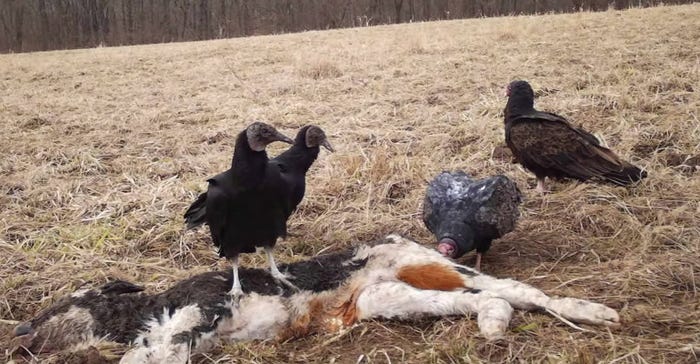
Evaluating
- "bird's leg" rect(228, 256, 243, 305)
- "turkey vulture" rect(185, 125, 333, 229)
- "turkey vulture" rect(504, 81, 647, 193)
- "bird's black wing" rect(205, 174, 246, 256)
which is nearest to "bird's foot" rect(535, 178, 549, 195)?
"turkey vulture" rect(504, 81, 647, 193)

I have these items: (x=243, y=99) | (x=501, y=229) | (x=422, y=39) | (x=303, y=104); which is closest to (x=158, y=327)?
(x=501, y=229)

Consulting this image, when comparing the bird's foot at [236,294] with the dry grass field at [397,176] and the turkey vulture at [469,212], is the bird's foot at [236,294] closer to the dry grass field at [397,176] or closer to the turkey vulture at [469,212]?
the dry grass field at [397,176]

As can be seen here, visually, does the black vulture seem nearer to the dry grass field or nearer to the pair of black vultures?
the pair of black vultures

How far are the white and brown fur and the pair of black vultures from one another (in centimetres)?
13

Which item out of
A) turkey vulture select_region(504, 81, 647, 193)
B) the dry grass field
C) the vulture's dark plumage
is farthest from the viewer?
turkey vulture select_region(504, 81, 647, 193)

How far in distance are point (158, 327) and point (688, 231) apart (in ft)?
9.51

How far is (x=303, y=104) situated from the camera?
7914mm

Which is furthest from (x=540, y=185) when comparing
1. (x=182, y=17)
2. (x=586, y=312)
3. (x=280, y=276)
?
(x=182, y=17)

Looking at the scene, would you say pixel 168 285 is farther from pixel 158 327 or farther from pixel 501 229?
pixel 501 229

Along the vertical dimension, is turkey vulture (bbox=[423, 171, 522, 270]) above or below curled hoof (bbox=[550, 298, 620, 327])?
above

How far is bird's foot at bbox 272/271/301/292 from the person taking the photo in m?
3.21

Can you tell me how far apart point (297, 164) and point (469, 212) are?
1346 mm

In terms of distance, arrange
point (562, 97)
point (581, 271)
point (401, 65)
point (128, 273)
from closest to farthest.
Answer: point (581, 271)
point (128, 273)
point (562, 97)
point (401, 65)

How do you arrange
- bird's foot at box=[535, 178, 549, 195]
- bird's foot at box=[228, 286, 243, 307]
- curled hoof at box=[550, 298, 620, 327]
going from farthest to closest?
bird's foot at box=[535, 178, 549, 195] → bird's foot at box=[228, 286, 243, 307] → curled hoof at box=[550, 298, 620, 327]
